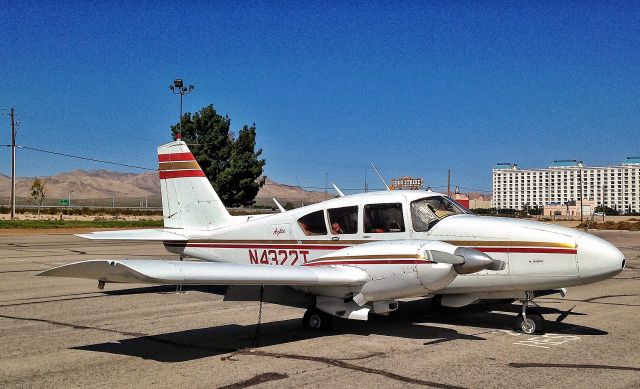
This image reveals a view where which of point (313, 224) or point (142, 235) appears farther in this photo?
point (142, 235)

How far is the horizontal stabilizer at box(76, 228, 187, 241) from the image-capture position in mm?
12898

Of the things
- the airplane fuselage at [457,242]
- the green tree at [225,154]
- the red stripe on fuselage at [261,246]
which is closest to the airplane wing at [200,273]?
the airplane fuselage at [457,242]

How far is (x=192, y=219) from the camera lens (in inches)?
546

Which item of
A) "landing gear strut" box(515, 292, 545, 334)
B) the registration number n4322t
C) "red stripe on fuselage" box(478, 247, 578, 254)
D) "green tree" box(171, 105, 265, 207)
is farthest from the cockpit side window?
"green tree" box(171, 105, 265, 207)

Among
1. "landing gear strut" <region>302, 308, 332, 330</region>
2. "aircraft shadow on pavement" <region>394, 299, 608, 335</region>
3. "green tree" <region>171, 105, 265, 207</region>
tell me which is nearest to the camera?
"landing gear strut" <region>302, 308, 332, 330</region>

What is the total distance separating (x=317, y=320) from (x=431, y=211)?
261 cm

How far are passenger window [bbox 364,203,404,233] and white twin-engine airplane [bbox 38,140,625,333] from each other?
17 millimetres

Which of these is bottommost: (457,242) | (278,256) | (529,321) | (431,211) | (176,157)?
(529,321)

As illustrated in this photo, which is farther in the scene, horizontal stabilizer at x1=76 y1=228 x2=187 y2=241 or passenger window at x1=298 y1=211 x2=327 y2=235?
horizontal stabilizer at x1=76 y1=228 x2=187 y2=241

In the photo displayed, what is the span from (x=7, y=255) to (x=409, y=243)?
68.1 feet

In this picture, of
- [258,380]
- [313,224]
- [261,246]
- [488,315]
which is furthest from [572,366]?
[261,246]

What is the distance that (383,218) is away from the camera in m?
10.2

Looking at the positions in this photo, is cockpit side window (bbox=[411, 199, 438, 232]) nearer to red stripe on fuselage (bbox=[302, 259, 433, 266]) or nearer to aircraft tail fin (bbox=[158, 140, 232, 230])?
red stripe on fuselage (bbox=[302, 259, 433, 266])

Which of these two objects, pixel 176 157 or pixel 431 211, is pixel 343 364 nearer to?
pixel 431 211
